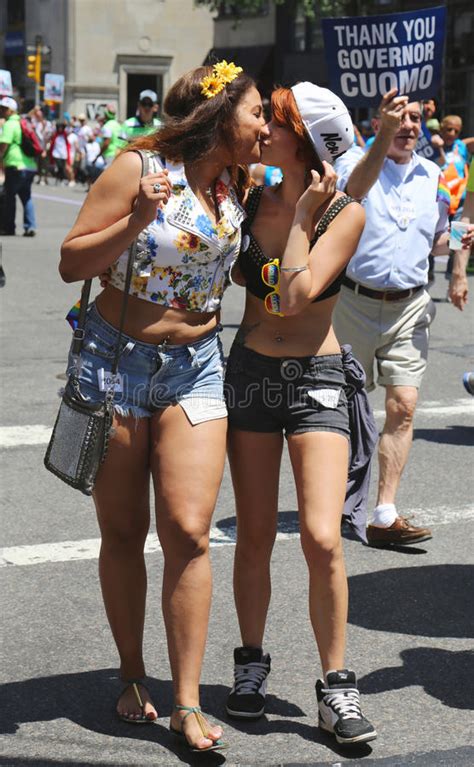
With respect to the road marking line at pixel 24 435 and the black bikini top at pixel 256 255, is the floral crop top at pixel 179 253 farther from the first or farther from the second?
the road marking line at pixel 24 435

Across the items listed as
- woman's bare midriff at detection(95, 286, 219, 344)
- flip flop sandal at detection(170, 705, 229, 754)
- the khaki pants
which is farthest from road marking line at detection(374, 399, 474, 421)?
flip flop sandal at detection(170, 705, 229, 754)

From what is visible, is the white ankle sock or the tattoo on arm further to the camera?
the white ankle sock

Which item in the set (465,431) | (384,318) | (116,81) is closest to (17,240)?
(465,431)

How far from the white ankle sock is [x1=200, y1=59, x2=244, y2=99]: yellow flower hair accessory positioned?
2.75 metres

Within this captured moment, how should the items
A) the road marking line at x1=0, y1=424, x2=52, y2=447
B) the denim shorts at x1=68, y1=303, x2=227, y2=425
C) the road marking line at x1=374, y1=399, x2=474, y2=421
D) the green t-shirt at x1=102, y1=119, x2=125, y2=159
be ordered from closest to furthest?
the denim shorts at x1=68, y1=303, x2=227, y2=425 < the road marking line at x1=0, y1=424, x2=52, y2=447 < the road marking line at x1=374, y1=399, x2=474, y2=421 < the green t-shirt at x1=102, y1=119, x2=125, y2=159

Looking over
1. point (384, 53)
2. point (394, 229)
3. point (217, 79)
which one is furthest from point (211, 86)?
point (384, 53)

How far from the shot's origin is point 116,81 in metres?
55.5

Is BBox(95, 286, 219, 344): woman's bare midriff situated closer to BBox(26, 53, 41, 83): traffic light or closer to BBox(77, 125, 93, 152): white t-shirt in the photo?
BBox(77, 125, 93, 152): white t-shirt

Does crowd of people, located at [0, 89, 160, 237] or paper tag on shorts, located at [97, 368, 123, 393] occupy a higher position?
paper tag on shorts, located at [97, 368, 123, 393]

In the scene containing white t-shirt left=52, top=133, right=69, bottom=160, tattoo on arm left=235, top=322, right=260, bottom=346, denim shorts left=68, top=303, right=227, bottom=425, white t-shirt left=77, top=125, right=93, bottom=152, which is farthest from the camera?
white t-shirt left=52, top=133, right=69, bottom=160

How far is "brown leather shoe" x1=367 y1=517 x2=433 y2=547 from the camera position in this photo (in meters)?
6.05

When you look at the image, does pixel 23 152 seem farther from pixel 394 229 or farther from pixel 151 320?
pixel 151 320

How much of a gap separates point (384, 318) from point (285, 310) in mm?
2417

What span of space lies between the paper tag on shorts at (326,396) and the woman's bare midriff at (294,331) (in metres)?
0.12
